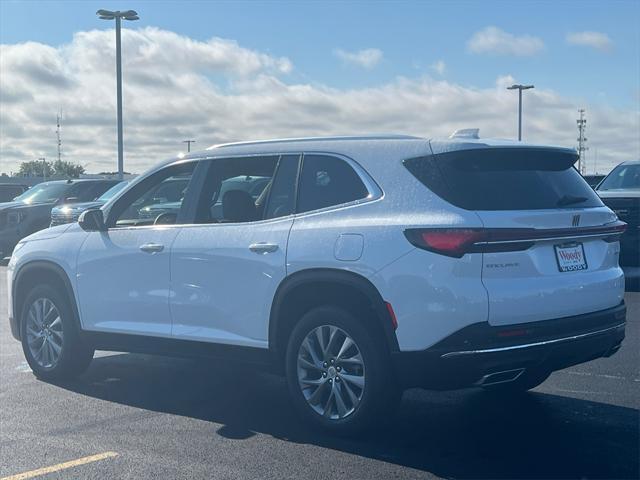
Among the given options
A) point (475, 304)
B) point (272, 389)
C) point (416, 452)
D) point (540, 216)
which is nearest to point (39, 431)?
point (272, 389)

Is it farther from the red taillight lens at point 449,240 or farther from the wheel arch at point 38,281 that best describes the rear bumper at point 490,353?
the wheel arch at point 38,281

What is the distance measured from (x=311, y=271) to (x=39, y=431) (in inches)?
84.2

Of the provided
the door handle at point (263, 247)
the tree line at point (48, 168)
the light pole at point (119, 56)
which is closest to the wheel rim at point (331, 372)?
the door handle at point (263, 247)

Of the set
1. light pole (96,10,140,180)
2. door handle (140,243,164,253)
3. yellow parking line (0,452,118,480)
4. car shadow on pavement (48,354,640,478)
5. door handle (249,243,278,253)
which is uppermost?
light pole (96,10,140,180)

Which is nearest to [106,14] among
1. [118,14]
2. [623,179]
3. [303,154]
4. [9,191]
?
[118,14]

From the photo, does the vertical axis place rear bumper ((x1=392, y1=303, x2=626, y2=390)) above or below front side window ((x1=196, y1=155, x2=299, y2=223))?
below

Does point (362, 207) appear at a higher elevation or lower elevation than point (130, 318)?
higher

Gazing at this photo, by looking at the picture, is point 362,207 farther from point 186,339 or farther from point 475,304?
point 186,339

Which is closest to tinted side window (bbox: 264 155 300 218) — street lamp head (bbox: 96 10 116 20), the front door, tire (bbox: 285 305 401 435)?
Answer: tire (bbox: 285 305 401 435)

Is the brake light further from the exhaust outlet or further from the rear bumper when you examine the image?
the exhaust outlet

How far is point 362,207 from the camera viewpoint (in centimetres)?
572

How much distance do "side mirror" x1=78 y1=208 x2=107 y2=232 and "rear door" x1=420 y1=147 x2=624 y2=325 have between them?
303 cm

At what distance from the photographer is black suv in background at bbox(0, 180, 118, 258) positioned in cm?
1878

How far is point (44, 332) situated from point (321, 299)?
3027 mm
